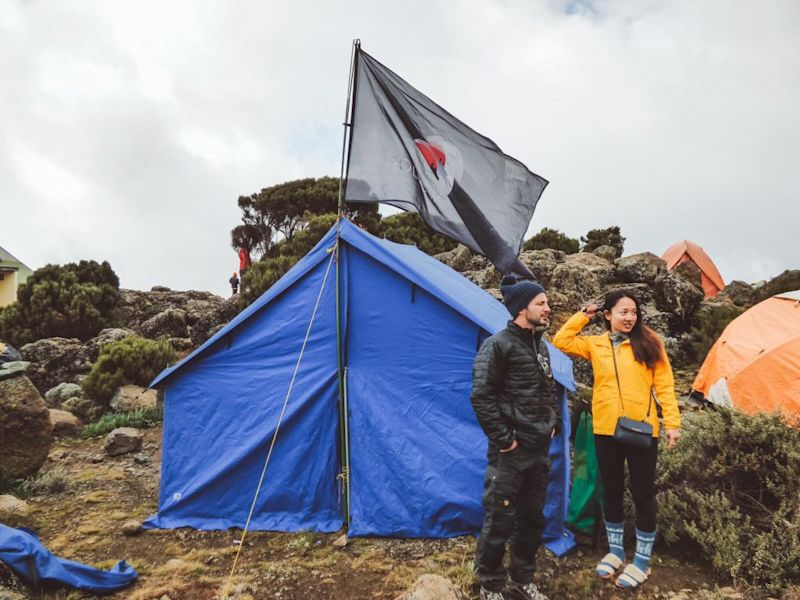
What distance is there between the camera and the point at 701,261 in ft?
62.2

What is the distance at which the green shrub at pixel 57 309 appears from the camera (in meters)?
14.6

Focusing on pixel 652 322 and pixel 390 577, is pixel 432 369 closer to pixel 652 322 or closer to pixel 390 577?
pixel 390 577

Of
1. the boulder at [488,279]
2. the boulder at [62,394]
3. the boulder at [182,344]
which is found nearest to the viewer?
the boulder at [62,394]

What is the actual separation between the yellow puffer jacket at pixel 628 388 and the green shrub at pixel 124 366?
8977mm

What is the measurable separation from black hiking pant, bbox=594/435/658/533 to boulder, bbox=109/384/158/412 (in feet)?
26.0

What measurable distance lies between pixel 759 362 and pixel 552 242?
1221cm

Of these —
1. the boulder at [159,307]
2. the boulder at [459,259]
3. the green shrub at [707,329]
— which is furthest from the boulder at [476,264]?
the boulder at [159,307]

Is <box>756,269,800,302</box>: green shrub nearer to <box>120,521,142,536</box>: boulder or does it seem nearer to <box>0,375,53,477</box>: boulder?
<box>120,521,142,536</box>: boulder

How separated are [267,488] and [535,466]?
2466 mm

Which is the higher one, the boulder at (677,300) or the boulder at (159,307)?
the boulder at (677,300)

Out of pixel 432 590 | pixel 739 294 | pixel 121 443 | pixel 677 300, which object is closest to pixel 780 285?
pixel 739 294

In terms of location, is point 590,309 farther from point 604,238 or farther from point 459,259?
point 604,238

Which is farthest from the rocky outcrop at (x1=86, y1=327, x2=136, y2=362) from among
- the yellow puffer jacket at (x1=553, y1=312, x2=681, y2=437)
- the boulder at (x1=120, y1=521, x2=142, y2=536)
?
the yellow puffer jacket at (x1=553, y1=312, x2=681, y2=437)

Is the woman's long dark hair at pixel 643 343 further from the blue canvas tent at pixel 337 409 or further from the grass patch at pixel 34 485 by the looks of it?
the grass patch at pixel 34 485
